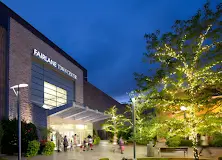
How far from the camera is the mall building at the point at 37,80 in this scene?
28.5 meters

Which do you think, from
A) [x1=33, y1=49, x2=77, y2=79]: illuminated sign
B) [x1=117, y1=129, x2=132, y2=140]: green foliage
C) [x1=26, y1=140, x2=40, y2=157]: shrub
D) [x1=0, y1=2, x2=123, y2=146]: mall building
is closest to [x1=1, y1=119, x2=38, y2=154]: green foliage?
[x1=26, y1=140, x2=40, y2=157]: shrub

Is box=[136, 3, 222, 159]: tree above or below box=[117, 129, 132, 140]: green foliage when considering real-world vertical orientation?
above

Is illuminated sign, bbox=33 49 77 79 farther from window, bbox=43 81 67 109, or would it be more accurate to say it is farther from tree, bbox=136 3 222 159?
tree, bbox=136 3 222 159

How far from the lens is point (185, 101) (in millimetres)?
16484

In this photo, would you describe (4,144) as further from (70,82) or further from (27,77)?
(70,82)

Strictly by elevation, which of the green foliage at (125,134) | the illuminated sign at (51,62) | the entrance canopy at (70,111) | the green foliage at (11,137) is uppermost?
the illuminated sign at (51,62)

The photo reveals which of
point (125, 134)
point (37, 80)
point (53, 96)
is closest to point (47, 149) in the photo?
point (37, 80)

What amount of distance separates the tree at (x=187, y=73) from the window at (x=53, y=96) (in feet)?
70.0

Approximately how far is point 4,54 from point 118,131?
81.6ft

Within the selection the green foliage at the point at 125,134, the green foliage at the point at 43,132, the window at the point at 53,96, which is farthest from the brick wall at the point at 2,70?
the green foliage at the point at 125,134

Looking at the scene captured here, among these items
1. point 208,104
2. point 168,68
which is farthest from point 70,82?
point 208,104

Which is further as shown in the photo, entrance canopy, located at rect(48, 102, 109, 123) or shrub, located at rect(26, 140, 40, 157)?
entrance canopy, located at rect(48, 102, 109, 123)

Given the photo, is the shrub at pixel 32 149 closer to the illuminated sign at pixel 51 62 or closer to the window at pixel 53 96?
the window at pixel 53 96

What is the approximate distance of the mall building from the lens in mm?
28500
